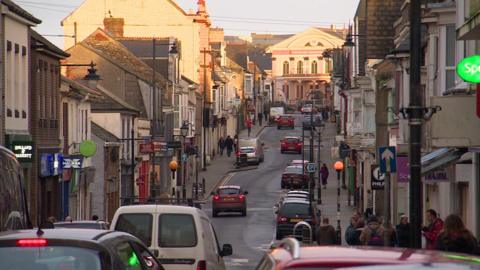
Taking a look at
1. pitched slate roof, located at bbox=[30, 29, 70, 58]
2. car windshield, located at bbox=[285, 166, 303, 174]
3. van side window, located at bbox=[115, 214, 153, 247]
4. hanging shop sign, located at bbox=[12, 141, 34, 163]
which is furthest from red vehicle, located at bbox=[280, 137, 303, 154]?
van side window, located at bbox=[115, 214, 153, 247]

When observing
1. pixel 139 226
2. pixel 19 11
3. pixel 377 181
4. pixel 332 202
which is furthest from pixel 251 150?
pixel 139 226

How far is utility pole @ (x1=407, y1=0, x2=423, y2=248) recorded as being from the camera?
1715 centimetres

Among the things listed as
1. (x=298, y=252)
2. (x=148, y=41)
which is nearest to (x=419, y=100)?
(x=298, y=252)

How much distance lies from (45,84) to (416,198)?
32657 mm

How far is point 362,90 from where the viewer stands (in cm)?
6456

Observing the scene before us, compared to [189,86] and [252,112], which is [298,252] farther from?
[252,112]

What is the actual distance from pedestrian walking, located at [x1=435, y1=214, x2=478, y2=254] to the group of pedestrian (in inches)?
3460

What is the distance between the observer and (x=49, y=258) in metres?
11.7

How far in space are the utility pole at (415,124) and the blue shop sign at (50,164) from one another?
1173 inches

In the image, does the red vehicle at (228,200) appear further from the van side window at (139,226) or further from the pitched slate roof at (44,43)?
the van side window at (139,226)

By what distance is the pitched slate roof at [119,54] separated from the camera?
75.1 metres

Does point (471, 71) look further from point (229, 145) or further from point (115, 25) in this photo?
point (229, 145)

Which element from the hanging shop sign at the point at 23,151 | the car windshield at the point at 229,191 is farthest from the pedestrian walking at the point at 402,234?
the car windshield at the point at 229,191

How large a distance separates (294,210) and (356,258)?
43.2 m
